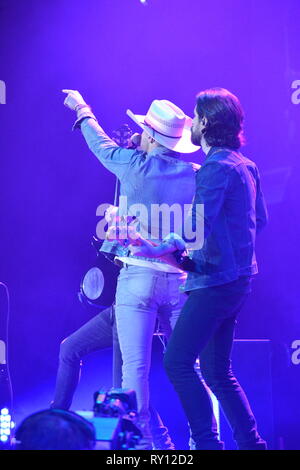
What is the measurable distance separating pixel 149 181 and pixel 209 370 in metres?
0.90

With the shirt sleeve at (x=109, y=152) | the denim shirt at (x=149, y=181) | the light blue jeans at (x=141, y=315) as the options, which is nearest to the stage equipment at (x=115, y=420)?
the light blue jeans at (x=141, y=315)

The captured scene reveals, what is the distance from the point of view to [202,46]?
442cm

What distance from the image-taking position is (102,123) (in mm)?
4488

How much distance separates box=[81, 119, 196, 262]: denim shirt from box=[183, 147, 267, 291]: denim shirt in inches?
12.4

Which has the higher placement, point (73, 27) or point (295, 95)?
point (73, 27)

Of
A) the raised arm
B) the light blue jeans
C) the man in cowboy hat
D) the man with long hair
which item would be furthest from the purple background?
the man with long hair

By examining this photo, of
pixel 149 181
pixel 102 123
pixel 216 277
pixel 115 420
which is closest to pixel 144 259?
pixel 149 181

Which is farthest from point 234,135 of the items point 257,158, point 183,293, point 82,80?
point 82,80

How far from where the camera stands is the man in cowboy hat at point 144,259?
318 cm

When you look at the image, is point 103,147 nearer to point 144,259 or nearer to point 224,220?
point 144,259

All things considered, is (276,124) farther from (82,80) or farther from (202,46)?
(82,80)

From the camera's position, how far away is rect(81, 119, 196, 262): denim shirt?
323 centimetres

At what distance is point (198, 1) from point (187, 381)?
263 centimetres

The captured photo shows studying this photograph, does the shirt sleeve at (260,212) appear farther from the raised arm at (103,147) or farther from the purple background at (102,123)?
the purple background at (102,123)
